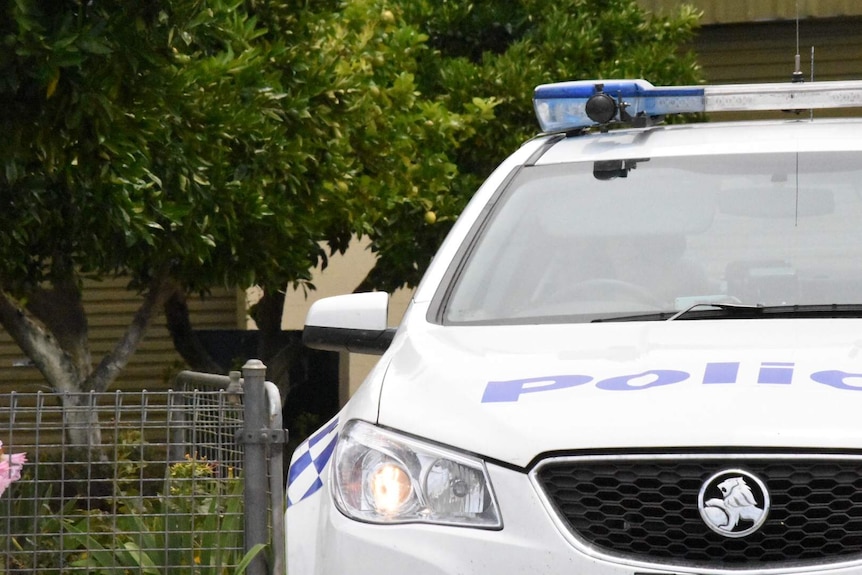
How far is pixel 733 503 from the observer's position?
2.84 m

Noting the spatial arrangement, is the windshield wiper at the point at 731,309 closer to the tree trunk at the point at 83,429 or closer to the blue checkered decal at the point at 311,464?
the blue checkered decal at the point at 311,464

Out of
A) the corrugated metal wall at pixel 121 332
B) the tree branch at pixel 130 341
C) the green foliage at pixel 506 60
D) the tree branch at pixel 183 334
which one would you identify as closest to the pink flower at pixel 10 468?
the tree branch at pixel 130 341

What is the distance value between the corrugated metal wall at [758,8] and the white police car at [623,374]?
1106 cm

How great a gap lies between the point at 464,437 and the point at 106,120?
3.77m

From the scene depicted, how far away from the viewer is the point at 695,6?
50.1 feet

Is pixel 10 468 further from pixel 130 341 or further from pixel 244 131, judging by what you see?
pixel 130 341

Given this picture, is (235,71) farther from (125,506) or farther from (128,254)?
(125,506)

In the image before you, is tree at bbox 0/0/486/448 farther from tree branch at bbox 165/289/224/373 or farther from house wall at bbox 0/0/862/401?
house wall at bbox 0/0/862/401

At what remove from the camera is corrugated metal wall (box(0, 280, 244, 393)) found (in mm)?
15250

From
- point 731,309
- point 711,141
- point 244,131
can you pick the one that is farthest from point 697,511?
Result: point 244,131

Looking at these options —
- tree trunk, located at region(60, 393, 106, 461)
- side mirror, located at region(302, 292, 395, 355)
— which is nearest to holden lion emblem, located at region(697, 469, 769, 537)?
side mirror, located at region(302, 292, 395, 355)

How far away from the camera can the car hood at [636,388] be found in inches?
114

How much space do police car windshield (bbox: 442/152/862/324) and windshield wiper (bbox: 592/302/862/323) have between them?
5 cm

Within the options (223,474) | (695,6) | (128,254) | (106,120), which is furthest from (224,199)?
(695,6)
